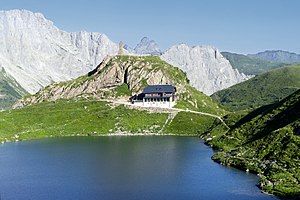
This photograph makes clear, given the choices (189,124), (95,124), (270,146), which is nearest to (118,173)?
(270,146)

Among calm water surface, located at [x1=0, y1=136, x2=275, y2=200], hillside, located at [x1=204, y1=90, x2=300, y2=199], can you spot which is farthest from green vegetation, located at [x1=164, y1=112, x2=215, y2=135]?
calm water surface, located at [x1=0, y1=136, x2=275, y2=200]

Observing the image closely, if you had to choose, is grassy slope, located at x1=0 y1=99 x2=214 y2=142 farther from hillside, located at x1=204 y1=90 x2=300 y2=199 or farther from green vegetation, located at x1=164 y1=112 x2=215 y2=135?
hillside, located at x1=204 y1=90 x2=300 y2=199

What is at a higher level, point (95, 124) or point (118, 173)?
point (95, 124)

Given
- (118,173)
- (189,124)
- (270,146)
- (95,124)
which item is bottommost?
(118,173)

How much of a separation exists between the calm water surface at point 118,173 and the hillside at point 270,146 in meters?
3.85

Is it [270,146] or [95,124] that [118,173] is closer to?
[270,146]

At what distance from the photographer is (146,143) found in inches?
6004

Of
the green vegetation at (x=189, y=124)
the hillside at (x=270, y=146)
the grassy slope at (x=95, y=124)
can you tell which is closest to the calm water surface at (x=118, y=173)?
the hillside at (x=270, y=146)

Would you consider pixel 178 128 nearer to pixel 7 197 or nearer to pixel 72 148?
pixel 72 148

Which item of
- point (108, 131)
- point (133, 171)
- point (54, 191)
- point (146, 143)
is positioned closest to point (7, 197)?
point (54, 191)

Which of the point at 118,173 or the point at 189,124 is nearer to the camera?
the point at 118,173

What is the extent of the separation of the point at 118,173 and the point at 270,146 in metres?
41.7

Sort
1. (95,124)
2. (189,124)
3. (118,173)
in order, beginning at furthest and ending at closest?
(95,124) → (189,124) → (118,173)

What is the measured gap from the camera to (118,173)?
334ft
